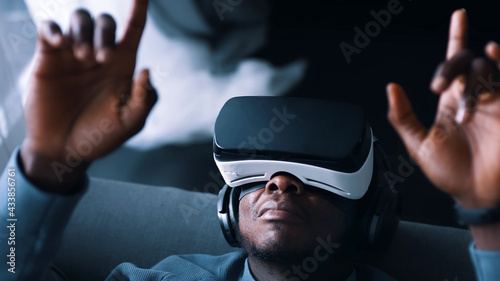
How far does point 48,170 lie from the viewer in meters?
0.96

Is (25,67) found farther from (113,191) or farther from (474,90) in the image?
(474,90)

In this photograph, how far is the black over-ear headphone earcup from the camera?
1.27 metres

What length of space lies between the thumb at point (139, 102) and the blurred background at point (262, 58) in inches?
52.2

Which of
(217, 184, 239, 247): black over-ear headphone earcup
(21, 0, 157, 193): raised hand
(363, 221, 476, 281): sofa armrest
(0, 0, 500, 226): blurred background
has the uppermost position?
(21, 0, 157, 193): raised hand

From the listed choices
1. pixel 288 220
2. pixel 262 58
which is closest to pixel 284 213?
pixel 288 220

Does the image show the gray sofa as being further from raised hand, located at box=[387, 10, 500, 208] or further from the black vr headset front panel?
raised hand, located at box=[387, 10, 500, 208]

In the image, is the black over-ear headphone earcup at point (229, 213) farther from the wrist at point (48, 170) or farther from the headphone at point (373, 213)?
the wrist at point (48, 170)

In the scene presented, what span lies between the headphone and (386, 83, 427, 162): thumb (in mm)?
364

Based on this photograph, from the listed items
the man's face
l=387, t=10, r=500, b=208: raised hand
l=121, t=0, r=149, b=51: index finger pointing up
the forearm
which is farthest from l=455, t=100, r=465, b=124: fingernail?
the forearm

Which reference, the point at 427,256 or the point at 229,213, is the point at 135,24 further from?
the point at 427,256

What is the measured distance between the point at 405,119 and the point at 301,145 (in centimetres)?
32

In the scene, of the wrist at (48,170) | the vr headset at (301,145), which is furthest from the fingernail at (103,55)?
the vr headset at (301,145)

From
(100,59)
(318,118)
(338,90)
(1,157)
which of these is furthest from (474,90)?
(1,157)

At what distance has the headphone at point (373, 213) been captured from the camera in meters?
1.19
